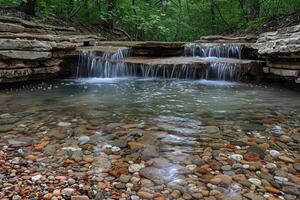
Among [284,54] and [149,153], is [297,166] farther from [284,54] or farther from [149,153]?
[284,54]

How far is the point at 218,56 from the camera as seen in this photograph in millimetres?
9461

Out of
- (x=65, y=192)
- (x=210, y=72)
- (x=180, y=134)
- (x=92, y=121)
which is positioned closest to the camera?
(x=65, y=192)

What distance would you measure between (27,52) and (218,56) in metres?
5.57

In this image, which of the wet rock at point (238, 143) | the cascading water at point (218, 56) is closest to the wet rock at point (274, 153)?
the wet rock at point (238, 143)

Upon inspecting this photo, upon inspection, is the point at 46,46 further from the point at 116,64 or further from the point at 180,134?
the point at 180,134

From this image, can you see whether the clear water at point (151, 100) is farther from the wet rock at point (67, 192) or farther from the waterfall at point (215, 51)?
the waterfall at point (215, 51)

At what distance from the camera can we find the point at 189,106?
4.98 metres

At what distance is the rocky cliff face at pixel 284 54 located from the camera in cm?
608

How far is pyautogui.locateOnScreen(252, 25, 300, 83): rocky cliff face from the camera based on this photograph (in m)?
6.08

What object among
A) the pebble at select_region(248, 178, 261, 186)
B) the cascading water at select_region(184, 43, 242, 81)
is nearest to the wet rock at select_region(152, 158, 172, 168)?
the pebble at select_region(248, 178, 261, 186)

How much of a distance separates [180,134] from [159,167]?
87 cm

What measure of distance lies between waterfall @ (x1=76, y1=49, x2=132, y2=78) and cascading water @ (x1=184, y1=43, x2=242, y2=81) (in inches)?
84.2

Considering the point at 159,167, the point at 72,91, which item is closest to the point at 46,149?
the point at 159,167

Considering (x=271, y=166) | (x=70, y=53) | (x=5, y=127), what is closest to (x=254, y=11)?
(x=70, y=53)
